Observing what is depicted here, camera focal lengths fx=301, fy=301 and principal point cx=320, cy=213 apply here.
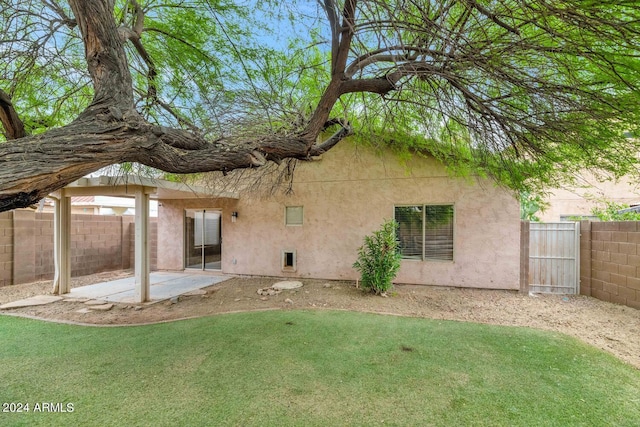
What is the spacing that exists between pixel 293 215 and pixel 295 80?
15.9 ft

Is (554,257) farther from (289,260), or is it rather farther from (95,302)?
(95,302)

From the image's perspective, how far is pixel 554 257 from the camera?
25.0 feet

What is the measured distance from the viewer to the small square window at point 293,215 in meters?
9.38

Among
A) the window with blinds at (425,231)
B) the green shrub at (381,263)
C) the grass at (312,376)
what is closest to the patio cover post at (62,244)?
the grass at (312,376)

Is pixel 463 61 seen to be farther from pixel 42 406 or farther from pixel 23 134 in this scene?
pixel 42 406

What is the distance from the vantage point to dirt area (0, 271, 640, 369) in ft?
17.3

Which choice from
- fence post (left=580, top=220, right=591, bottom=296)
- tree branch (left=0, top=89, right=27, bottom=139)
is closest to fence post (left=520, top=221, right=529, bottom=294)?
fence post (left=580, top=220, right=591, bottom=296)

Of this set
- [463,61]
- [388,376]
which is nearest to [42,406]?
[388,376]

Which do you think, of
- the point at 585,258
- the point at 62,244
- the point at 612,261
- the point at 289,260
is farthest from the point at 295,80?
the point at 585,258

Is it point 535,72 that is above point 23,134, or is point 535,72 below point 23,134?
above

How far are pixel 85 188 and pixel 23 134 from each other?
4649 millimetres

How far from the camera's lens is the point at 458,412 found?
2.82 meters

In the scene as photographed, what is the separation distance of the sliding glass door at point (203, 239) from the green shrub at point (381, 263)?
18.1 feet

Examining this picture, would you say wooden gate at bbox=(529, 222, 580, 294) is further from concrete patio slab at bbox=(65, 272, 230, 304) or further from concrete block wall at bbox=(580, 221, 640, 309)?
concrete patio slab at bbox=(65, 272, 230, 304)
